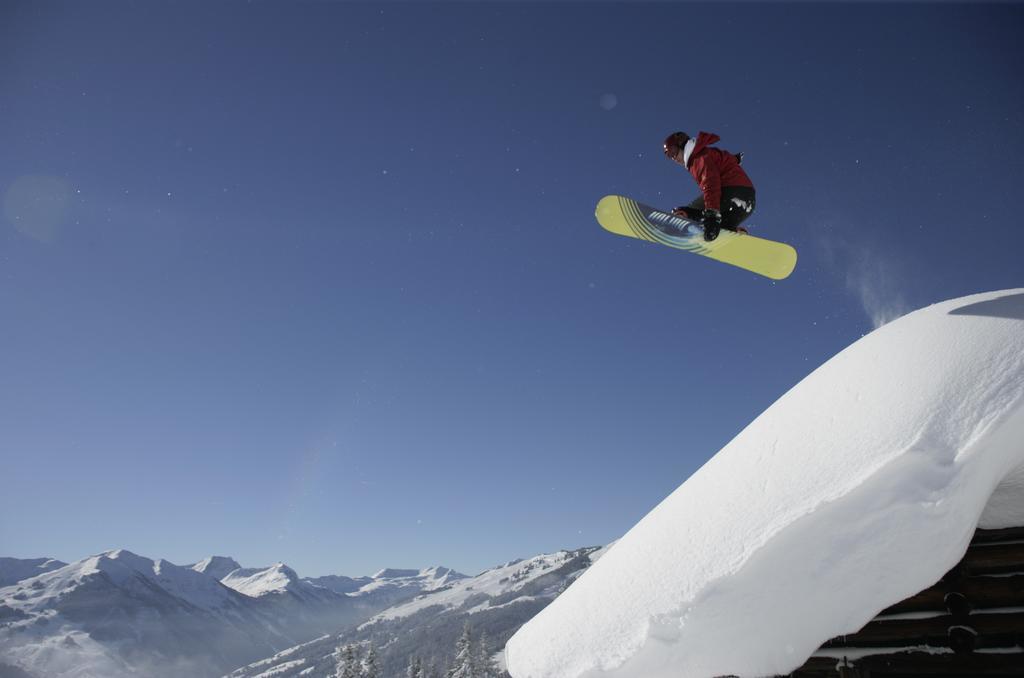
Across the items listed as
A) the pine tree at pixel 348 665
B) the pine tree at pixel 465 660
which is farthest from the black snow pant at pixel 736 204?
the pine tree at pixel 465 660

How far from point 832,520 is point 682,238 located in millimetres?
5202

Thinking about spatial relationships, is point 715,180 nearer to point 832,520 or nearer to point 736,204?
point 736,204

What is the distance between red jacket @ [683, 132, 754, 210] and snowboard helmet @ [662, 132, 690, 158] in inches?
4.0

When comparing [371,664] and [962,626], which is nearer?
[962,626]

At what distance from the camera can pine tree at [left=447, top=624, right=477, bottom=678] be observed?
3916 centimetres

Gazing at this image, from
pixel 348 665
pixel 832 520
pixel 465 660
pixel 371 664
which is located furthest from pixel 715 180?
pixel 465 660

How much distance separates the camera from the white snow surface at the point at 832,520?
3193 mm

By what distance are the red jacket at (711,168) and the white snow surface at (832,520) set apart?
8.30 ft

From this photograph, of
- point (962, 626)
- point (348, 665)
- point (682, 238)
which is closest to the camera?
point (962, 626)

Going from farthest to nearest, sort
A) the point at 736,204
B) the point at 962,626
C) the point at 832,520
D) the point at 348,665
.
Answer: the point at 348,665 < the point at 736,204 < the point at 962,626 < the point at 832,520

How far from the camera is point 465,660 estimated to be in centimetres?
4006

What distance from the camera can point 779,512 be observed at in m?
3.54

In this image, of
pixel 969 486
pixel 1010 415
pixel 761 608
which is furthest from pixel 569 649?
pixel 1010 415

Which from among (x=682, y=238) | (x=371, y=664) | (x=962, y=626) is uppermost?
(x=682, y=238)
